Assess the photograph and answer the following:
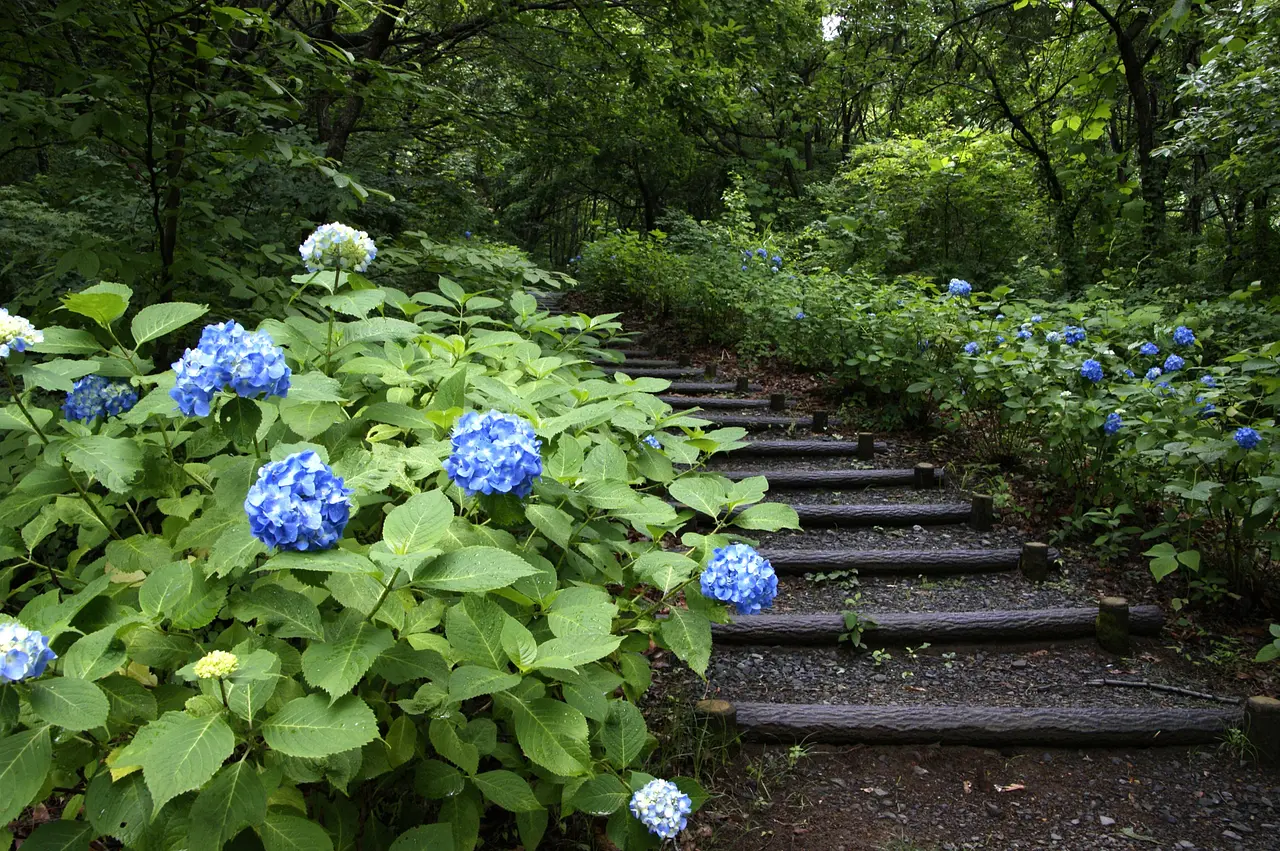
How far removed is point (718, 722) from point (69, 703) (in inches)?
71.6

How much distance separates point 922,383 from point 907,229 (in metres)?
3.98

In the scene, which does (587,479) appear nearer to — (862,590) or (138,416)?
(138,416)

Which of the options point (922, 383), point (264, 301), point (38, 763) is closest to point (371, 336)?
point (38, 763)

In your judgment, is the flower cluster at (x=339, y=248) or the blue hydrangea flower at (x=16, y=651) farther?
the flower cluster at (x=339, y=248)

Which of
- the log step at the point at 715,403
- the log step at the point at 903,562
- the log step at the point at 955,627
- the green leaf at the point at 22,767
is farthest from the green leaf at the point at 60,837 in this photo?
the log step at the point at 715,403

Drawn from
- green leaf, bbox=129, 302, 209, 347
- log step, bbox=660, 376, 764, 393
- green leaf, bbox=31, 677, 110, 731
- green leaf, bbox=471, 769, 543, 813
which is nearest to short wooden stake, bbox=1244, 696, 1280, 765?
green leaf, bbox=471, 769, 543, 813

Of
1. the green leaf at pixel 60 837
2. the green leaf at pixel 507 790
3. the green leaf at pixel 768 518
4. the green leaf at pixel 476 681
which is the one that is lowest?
the green leaf at pixel 60 837

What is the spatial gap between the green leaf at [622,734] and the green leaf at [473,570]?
0.60 metres

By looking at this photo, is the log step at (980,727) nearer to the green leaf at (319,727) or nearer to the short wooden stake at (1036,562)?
the short wooden stake at (1036,562)

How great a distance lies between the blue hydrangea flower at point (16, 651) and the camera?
915 mm

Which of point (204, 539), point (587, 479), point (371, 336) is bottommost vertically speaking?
point (204, 539)

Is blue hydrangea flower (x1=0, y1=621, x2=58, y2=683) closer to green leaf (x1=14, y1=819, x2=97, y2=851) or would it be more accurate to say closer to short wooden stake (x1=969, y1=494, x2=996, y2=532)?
green leaf (x1=14, y1=819, x2=97, y2=851)

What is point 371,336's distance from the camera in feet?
5.73

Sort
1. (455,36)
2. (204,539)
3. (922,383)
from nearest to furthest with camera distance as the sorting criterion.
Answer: (204,539) → (922,383) → (455,36)
